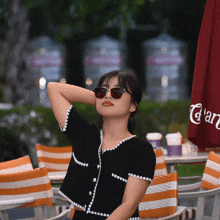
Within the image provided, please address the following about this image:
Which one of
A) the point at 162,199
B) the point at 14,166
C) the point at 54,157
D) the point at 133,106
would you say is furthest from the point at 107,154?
the point at 54,157

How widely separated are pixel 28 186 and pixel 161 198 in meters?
0.83

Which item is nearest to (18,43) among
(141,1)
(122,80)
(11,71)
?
(11,71)

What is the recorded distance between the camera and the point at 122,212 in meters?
1.11

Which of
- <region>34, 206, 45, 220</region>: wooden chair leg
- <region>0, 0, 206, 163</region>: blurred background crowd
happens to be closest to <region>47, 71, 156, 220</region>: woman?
<region>34, 206, 45, 220</region>: wooden chair leg

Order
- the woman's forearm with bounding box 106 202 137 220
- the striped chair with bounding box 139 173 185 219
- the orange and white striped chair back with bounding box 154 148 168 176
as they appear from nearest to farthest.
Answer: the woman's forearm with bounding box 106 202 137 220, the striped chair with bounding box 139 173 185 219, the orange and white striped chair back with bounding box 154 148 168 176

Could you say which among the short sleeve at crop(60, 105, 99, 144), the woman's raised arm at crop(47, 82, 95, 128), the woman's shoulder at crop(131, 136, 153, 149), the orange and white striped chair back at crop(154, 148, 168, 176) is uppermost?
the woman's raised arm at crop(47, 82, 95, 128)

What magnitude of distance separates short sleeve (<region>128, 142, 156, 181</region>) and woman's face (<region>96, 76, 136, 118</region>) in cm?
13

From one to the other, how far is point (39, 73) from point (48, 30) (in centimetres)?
71

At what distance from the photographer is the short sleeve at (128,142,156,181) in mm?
1152

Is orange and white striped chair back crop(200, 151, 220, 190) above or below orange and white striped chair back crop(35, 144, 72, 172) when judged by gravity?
above

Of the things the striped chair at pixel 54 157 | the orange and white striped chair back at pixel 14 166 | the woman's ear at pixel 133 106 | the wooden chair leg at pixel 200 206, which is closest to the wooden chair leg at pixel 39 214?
the orange and white striped chair back at pixel 14 166

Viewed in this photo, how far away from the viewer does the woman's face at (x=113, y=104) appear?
1224mm

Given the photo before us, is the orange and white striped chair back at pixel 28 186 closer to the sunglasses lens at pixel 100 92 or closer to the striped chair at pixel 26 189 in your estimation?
the striped chair at pixel 26 189

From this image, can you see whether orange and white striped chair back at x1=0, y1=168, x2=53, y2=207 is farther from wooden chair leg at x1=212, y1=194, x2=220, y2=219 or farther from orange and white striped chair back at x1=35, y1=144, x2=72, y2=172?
orange and white striped chair back at x1=35, y1=144, x2=72, y2=172
